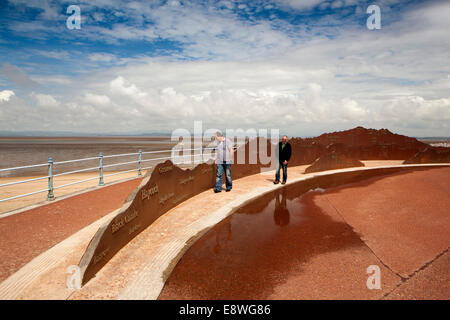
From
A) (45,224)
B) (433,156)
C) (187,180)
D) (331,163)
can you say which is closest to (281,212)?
(187,180)

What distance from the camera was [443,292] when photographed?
3.40 meters

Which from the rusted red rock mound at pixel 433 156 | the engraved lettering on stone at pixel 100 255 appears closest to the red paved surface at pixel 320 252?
the engraved lettering on stone at pixel 100 255

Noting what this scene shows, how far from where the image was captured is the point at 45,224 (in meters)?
5.84

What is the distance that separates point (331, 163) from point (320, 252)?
11.3 m

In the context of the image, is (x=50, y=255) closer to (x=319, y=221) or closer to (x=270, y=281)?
(x=270, y=281)

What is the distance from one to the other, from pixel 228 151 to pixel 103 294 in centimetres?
613

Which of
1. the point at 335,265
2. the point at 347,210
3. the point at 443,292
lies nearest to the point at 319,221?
the point at 347,210

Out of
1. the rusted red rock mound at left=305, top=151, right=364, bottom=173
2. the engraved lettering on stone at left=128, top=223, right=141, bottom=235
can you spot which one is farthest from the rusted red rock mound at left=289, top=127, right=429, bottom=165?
the engraved lettering on stone at left=128, top=223, right=141, bottom=235

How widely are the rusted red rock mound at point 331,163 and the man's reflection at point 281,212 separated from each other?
5.89 m

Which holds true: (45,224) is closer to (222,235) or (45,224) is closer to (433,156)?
(222,235)

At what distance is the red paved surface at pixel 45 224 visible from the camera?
14.6ft

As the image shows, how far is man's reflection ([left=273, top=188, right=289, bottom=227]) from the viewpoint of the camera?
20.7 feet

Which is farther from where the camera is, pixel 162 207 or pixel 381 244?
pixel 162 207

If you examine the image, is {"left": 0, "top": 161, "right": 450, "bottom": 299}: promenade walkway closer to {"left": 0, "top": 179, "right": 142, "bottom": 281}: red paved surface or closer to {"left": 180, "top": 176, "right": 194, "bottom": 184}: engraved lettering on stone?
{"left": 0, "top": 179, "right": 142, "bottom": 281}: red paved surface
